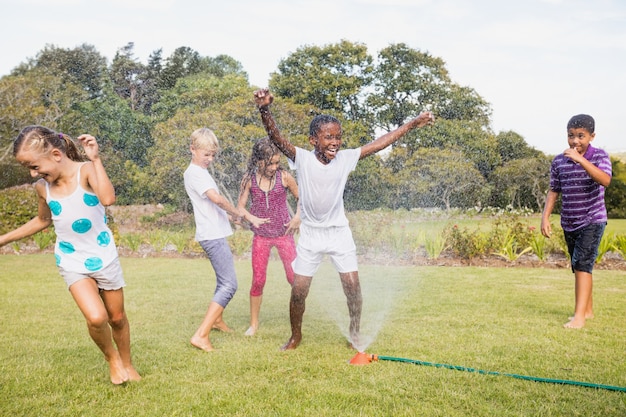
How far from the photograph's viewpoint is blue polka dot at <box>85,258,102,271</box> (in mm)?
3344

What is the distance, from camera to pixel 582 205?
16.6 ft

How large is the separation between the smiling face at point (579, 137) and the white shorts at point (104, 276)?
3965 millimetres

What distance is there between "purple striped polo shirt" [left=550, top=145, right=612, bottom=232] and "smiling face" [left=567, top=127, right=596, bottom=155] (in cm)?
12

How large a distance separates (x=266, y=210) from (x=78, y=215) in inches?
73.6

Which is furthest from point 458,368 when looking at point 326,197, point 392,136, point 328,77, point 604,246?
point 328,77

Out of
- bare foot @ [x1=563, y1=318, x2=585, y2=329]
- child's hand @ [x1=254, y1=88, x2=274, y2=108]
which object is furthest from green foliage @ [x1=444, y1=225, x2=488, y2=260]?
child's hand @ [x1=254, y1=88, x2=274, y2=108]

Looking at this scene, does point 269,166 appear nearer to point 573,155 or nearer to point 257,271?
point 257,271

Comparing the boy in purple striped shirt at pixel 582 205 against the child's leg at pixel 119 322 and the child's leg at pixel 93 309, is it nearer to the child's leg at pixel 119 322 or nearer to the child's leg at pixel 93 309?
the child's leg at pixel 119 322

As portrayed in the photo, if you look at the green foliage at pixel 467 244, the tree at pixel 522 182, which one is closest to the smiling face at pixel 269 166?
the green foliage at pixel 467 244

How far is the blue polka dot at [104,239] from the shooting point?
11.3 ft

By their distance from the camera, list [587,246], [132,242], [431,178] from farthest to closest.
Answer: [431,178] → [132,242] → [587,246]

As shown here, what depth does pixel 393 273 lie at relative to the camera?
8828 mm

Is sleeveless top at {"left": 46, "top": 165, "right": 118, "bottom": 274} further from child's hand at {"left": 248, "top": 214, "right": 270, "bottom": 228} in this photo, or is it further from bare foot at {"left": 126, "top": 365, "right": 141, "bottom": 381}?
child's hand at {"left": 248, "top": 214, "right": 270, "bottom": 228}

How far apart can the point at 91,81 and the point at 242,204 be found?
105ft
